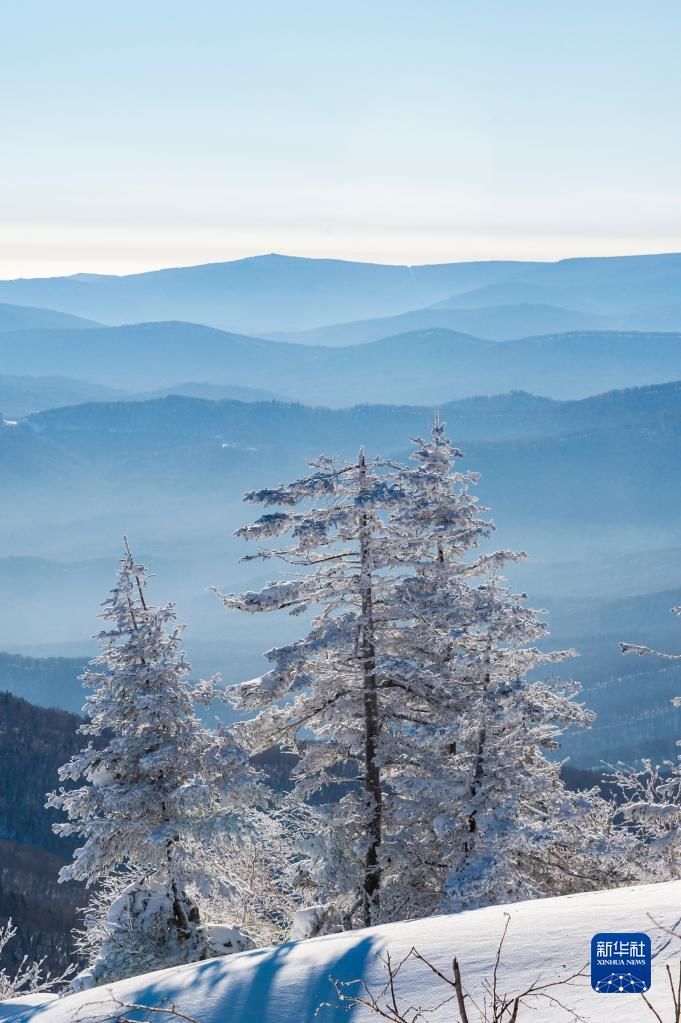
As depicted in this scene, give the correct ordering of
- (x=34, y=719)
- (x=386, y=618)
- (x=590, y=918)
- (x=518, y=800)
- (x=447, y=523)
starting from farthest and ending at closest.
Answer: (x=34, y=719), (x=447, y=523), (x=386, y=618), (x=518, y=800), (x=590, y=918)

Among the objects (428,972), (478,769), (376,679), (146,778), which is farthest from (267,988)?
(146,778)

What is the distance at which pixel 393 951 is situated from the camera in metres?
9.18

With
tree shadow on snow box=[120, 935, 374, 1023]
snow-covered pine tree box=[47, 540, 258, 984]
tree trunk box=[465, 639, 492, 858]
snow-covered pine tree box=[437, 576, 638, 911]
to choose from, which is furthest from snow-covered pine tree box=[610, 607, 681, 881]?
snow-covered pine tree box=[47, 540, 258, 984]

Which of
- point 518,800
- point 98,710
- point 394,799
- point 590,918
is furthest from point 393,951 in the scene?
point 98,710

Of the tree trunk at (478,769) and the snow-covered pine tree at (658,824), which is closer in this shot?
the snow-covered pine tree at (658,824)

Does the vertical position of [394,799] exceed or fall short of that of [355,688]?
it falls short

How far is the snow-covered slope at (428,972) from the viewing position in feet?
24.2

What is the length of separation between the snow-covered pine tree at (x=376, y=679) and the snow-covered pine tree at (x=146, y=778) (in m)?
1.15

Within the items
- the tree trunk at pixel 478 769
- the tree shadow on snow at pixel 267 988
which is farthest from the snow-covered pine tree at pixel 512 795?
the tree shadow on snow at pixel 267 988

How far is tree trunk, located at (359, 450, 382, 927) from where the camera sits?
16594mm

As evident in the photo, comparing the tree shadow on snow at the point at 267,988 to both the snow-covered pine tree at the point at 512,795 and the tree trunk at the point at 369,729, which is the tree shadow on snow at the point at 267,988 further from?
the tree trunk at the point at 369,729

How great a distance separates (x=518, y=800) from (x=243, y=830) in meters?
4.59

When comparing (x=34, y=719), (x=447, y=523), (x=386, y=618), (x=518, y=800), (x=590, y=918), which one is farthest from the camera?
(x=34, y=719)

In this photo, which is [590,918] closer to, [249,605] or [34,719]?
[249,605]
